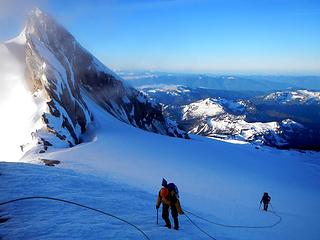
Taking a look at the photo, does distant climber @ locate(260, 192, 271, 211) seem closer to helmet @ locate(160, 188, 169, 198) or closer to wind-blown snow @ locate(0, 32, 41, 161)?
helmet @ locate(160, 188, 169, 198)

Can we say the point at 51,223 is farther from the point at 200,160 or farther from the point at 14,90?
the point at 14,90

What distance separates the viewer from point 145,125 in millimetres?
91250

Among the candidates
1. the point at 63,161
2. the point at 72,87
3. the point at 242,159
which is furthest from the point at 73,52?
the point at 63,161

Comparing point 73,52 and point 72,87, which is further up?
point 73,52

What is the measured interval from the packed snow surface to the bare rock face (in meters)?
4.77

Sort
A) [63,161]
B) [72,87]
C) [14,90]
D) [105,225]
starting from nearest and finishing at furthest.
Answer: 1. [105,225]
2. [63,161]
3. [14,90]
4. [72,87]

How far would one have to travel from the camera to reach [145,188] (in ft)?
93.4

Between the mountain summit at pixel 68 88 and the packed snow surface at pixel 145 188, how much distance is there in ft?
12.4

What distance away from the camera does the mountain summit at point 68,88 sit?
4281 cm

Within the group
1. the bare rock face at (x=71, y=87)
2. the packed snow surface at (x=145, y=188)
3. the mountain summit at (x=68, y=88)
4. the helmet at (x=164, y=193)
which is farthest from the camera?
the bare rock face at (x=71, y=87)

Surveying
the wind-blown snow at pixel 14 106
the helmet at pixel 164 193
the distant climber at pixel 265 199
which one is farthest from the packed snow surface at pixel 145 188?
the wind-blown snow at pixel 14 106

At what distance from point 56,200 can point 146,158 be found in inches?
986

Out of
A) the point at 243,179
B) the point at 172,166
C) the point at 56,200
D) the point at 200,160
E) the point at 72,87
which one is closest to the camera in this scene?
the point at 56,200

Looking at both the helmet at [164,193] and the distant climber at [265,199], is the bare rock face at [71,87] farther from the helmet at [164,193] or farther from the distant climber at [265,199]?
the helmet at [164,193]
